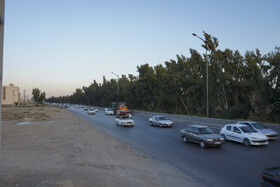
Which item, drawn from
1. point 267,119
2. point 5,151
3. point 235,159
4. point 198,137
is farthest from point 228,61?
point 5,151

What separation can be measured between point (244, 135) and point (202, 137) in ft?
9.83

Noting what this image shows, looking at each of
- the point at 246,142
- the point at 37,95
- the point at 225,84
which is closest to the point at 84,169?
the point at 246,142

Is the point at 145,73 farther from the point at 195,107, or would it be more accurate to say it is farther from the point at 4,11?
the point at 4,11

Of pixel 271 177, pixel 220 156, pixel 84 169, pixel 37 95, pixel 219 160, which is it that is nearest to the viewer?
pixel 271 177

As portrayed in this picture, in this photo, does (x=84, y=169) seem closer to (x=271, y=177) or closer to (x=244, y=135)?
(x=271, y=177)

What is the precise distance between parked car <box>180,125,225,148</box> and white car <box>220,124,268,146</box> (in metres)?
1.70

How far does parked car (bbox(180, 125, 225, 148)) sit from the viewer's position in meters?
13.3

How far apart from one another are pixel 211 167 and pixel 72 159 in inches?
261

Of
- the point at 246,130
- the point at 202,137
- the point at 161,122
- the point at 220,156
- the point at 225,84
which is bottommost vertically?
the point at 220,156

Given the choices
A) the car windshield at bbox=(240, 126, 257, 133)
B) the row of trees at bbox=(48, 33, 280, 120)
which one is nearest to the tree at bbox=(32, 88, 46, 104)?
the row of trees at bbox=(48, 33, 280, 120)

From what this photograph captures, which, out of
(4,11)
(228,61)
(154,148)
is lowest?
(154,148)

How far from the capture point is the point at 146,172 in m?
8.64

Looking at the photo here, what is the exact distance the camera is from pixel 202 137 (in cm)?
1372

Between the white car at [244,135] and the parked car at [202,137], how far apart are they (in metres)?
1.70
